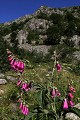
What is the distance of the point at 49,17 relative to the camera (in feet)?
109

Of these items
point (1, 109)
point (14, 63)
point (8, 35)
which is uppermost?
point (8, 35)

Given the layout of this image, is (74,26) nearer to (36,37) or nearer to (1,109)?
(36,37)

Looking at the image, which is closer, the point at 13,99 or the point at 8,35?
the point at 13,99

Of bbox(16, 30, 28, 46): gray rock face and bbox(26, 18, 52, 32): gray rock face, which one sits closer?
bbox(16, 30, 28, 46): gray rock face

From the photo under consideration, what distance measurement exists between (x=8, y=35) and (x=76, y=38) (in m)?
7.69

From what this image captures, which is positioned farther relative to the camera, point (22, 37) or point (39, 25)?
point (39, 25)

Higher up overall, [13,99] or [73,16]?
[73,16]

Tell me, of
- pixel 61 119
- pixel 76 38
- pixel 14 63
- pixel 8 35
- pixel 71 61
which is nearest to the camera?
pixel 14 63

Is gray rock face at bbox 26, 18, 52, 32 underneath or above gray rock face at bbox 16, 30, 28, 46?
above

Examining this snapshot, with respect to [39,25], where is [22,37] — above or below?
below

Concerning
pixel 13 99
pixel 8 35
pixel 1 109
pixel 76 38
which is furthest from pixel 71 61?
pixel 8 35

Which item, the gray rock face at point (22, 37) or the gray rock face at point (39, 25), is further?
→ the gray rock face at point (39, 25)

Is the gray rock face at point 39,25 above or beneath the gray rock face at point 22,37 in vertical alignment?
above

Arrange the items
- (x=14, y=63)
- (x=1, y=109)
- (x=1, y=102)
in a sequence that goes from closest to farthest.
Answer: (x=14, y=63) → (x=1, y=109) → (x=1, y=102)
